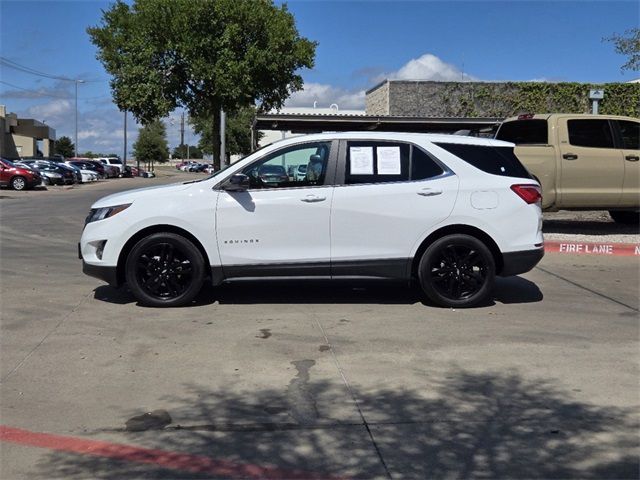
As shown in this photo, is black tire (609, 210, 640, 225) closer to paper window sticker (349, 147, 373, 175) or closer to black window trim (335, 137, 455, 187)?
black window trim (335, 137, 455, 187)

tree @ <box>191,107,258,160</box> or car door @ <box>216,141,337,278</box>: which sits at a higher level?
tree @ <box>191,107,258,160</box>

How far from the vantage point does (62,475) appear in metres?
3.44

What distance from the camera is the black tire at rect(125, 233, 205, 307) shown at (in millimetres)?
6691

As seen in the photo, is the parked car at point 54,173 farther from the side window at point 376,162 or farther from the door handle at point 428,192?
the door handle at point 428,192

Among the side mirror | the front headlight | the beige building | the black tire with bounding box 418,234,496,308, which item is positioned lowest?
the black tire with bounding box 418,234,496,308

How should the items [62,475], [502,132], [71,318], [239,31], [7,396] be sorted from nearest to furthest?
[62,475] < [7,396] < [71,318] < [502,132] < [239,31]

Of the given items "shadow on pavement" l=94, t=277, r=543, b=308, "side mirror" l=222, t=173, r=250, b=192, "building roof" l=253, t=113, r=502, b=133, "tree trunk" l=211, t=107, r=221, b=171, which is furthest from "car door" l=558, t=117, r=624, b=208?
"tree trunk" l=211, t=107, r=221, b=171

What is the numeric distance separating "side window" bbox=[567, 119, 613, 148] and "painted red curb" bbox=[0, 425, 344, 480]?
950 centimetres

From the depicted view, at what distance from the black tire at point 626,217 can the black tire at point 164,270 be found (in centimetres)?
937

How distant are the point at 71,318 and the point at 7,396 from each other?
1.98 metres

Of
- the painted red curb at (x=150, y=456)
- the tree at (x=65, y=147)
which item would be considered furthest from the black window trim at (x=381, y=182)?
the tree at (x=65, y=147)

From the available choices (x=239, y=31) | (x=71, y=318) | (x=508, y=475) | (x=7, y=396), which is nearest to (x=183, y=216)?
(x=71, y=318)

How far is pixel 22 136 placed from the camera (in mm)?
69812

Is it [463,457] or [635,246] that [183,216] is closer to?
[463,457]
